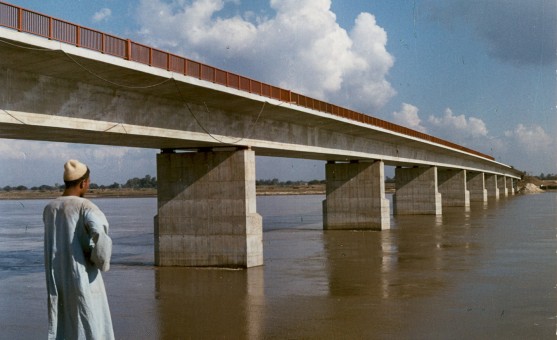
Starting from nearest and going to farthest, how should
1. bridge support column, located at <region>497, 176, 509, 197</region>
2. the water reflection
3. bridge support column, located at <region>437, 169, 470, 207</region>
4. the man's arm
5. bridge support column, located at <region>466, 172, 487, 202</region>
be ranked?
the man's arm, the water reflection, bridge support column, located at <region>437, 169, 470, 207</region>, bridge support column, located at <region>466, 172, 487, 202</region>, bridge support column, located at <region>497, 176, 509, 197</region>

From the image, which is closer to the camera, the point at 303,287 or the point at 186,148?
the point at 303,287

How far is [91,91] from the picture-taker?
16969 millimetres

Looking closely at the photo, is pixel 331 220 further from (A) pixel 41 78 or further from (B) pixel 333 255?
(A) pixel 41 78

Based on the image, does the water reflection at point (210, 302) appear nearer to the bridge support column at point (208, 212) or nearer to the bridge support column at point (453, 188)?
the bridge support column at point (208, 212)

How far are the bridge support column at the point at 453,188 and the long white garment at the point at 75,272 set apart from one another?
73341mm

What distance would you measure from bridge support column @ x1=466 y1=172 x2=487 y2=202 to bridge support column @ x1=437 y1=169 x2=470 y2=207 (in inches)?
661

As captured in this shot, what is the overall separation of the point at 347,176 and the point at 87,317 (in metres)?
36.7

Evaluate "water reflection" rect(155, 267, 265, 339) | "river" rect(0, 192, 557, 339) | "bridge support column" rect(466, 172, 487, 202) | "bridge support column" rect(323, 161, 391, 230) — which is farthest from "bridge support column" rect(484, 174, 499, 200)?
"water reflection" rect(155, 267, 265, 339)

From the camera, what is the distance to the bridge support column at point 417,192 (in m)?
58.4

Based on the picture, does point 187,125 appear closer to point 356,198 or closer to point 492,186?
point 356,198

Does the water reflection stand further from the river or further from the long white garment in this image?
the long white garment

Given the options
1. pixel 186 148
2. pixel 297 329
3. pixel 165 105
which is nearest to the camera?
pixel 297 329

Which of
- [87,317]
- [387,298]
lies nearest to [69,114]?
[387,298]

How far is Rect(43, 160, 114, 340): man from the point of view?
5.00 meters
